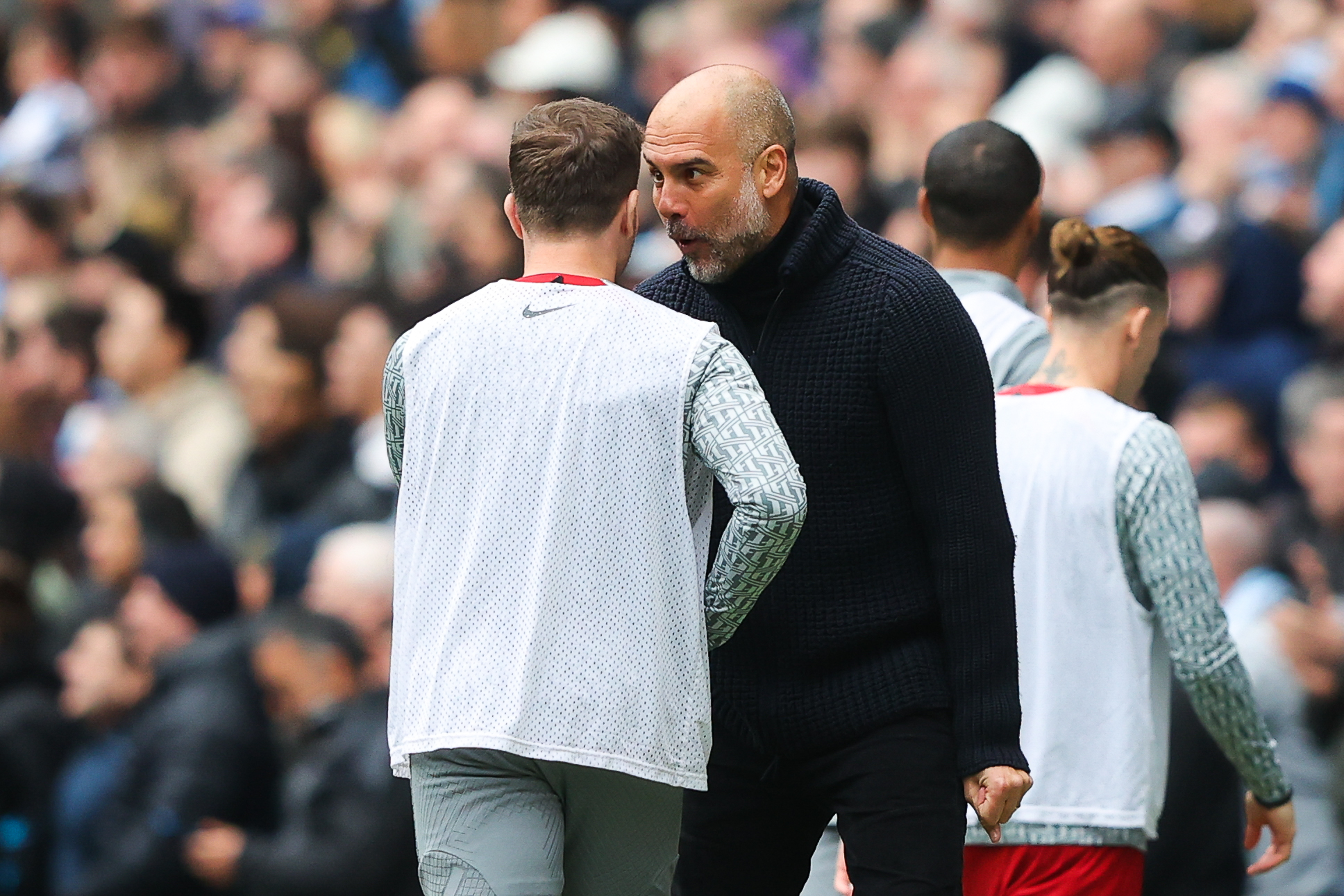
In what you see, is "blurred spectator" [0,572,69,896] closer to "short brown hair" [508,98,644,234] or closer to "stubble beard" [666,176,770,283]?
"stubble beard" [666,176,770,283]

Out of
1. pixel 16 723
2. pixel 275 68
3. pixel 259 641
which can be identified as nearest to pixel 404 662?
pixel 259 641

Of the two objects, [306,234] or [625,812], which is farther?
[306,234]

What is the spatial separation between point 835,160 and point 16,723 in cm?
377

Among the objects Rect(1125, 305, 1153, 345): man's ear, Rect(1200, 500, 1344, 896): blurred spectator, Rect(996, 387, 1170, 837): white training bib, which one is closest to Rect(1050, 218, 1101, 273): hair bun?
Rect(1125, 305, 1153, 345): man's ear

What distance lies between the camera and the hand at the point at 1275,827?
4.20 metres

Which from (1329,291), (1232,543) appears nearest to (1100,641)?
(1232,543)

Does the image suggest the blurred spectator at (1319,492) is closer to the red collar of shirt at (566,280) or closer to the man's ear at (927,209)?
the man's ear at (927,209)

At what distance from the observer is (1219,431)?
7.07 metres

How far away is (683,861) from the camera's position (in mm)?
3766

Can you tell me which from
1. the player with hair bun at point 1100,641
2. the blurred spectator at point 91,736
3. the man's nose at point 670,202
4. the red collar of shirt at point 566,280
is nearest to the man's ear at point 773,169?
the man's nose at point 670,202

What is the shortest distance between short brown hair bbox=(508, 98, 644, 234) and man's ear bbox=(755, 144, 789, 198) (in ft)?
1.05

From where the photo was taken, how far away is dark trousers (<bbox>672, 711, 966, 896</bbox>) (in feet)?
11.3

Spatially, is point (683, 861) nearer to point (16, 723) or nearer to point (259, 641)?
point (259, 641)

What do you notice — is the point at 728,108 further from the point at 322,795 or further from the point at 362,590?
the point at 362,590
